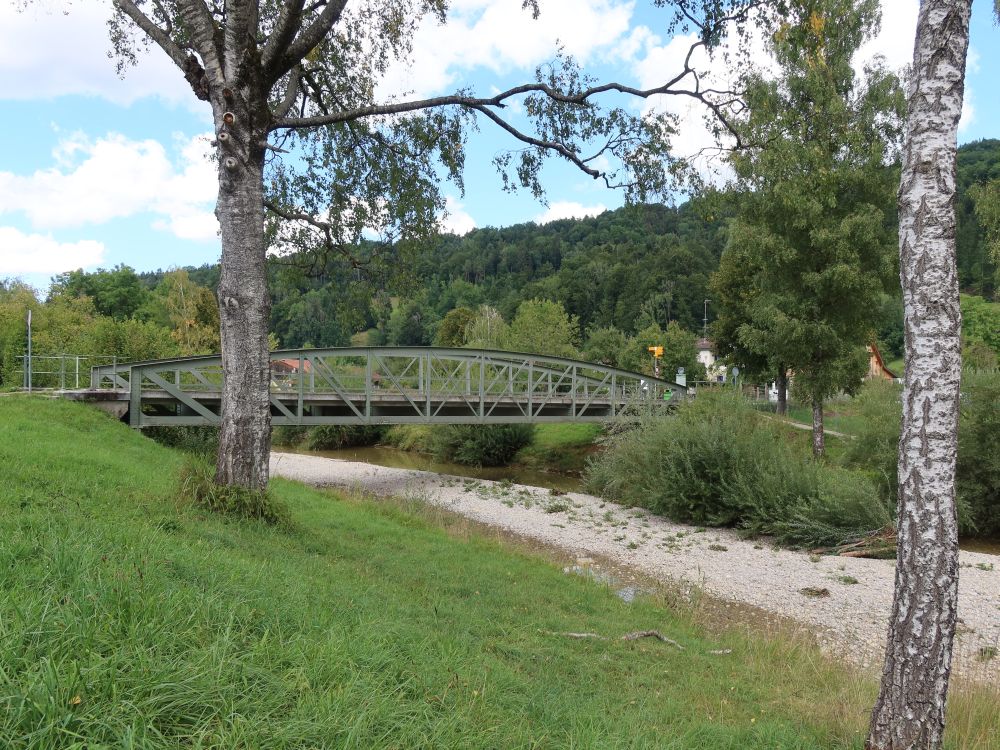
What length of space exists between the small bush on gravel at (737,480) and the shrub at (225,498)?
1164 cm

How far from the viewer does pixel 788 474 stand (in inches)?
617

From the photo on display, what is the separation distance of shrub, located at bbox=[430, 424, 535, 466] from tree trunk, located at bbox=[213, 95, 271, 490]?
23.7 meters

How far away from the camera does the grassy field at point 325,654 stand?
94.7 inches

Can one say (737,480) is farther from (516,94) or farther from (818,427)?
(516,94)

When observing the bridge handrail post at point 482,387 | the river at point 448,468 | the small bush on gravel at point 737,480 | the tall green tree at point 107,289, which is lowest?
the river at point 448,468

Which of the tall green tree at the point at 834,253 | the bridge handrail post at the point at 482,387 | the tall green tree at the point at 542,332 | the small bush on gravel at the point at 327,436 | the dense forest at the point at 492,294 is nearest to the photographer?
the dense forest at the point at 492,294

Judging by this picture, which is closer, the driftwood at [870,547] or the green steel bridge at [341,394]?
the driftwood at [870,547]

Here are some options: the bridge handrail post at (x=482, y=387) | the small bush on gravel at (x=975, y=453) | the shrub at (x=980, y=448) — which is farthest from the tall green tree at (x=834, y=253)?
the bridge handrail post at (x=482, y=387)

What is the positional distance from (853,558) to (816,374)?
9.47 m

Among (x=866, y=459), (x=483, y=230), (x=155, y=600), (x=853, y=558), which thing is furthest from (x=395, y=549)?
(x=483, y=230)

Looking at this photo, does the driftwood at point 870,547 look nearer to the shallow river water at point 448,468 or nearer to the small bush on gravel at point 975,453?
the small bush on gravel at point 975,453

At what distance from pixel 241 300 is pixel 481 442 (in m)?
24.2

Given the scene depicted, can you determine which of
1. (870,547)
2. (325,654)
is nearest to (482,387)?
(870,547)

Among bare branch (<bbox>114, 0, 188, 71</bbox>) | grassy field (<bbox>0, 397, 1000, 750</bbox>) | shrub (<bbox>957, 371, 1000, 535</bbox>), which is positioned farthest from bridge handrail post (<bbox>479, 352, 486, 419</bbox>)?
bare branch (<bbox>114, 0, 188, 71</bbox>)
